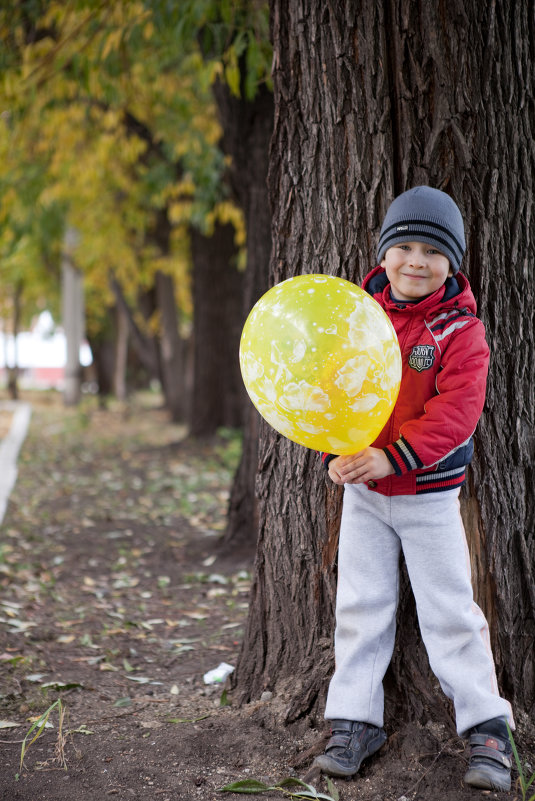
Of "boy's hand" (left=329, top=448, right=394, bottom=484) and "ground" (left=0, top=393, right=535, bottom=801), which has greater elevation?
"boy's hand" (left=329, top=448, right=394, bottom=484)

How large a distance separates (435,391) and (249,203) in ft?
13.6

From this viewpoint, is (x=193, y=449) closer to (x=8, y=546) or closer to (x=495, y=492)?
(x=8, y=546)

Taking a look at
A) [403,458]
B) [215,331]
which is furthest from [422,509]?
[215,331]

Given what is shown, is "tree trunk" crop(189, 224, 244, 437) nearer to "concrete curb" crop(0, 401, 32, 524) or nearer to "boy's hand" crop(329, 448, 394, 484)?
"concrete curb" crop(0, 401, 32, 524)

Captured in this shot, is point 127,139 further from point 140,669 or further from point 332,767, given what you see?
point 332,767

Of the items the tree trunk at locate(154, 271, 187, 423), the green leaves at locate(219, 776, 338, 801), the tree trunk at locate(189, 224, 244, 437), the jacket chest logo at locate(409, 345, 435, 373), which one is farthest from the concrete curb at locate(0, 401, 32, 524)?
the jacket chest logo at locate(409, 345, 435, 373)

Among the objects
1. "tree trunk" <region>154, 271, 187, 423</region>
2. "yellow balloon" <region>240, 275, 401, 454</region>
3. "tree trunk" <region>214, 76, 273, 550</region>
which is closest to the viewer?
"yellow balloon" <region>240, 275, 401, 454</region>

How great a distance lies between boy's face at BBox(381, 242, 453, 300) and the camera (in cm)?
251

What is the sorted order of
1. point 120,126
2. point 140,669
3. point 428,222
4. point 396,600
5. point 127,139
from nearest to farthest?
point 428,222 < point 396,600 < point 140,669 < point 120,126 < point 127,139

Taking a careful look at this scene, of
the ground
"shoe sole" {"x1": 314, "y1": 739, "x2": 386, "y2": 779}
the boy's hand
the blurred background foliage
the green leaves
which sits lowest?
the ground

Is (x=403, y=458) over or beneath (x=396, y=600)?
over

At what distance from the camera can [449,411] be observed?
2.40 meters

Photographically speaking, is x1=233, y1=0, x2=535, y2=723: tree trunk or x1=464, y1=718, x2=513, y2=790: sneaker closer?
x1=464, y1=718, x2=513, y2=790: sneaker

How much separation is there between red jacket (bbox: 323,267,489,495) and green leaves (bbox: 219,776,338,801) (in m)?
0.97
